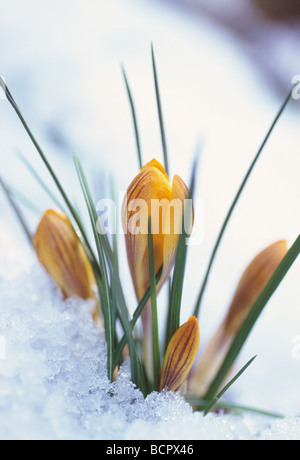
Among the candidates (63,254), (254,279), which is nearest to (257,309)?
(254,279)

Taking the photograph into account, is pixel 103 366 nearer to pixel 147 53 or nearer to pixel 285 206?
pixel 285 206
